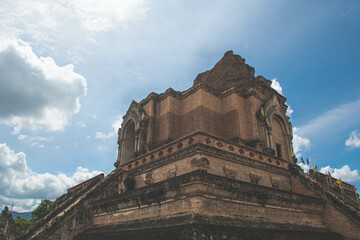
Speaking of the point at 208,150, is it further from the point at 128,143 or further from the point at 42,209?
the point at 42,209

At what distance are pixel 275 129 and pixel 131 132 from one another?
10.7 m

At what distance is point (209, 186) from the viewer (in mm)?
9156

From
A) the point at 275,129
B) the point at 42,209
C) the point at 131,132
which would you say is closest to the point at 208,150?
the point at 275,129

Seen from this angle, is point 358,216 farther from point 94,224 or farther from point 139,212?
point 94,224

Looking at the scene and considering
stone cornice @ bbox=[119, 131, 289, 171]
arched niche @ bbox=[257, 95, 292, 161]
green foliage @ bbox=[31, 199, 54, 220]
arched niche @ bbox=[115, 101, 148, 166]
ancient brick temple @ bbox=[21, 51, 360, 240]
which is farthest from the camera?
green foliage @ bbox=[31, 199, 54, 220]

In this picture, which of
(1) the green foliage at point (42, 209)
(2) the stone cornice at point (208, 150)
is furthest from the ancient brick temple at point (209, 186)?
(1) the green foliage at point (42, 209)

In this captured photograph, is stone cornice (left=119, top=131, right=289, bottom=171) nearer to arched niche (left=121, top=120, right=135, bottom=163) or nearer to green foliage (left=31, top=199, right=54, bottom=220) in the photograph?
arched niche (left=121, top=120, right=135, bottom=163)

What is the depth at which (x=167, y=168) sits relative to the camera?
13.1 metres

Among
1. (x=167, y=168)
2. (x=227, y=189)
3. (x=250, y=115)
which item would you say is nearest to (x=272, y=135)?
(x=250, y=115)

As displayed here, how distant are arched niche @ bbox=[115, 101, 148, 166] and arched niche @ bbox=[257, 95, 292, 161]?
7814 mm

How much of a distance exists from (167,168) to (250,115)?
7456 millimetres

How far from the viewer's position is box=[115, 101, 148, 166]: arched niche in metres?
A: 19.2

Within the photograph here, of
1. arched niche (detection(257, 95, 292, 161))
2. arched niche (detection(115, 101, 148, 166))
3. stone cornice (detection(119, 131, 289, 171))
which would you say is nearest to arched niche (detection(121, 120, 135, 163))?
arched niche (detection(115, 101, 148, 166))

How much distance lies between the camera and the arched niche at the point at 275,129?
698 inches
